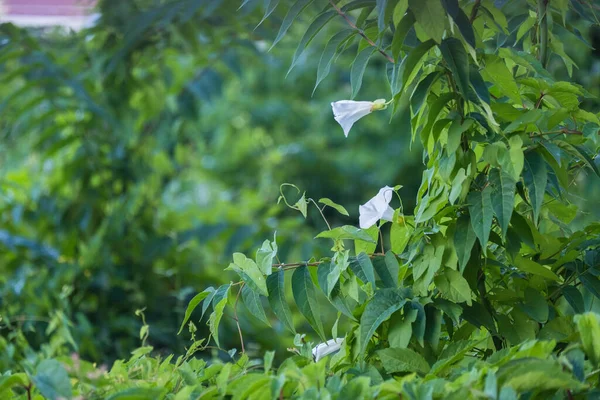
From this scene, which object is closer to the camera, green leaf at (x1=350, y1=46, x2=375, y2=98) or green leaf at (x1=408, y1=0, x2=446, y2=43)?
green leaf at (x1=408, y1=0, x2=446, y2=43)

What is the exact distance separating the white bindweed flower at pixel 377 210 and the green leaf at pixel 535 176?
0.14m

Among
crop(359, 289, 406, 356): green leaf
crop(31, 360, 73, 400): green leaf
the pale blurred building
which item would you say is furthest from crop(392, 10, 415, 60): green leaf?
the pale blurred building

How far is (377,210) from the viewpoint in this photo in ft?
2.21

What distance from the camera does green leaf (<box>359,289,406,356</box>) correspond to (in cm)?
59

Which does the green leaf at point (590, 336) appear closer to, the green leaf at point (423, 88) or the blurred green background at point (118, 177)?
the green leaf at point (423, 88)

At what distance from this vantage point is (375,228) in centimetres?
68

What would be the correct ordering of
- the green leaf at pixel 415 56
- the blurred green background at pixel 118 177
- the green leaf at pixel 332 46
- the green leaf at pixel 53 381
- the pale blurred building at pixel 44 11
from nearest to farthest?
the green leaf at pixel 53 381, the green leaf at pixel 415 56, the green leaf at pixel 332 46, the blurred green background at pixel 118 177, the pale blurred building at pixel 44 11

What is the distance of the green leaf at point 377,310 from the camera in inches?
23.2

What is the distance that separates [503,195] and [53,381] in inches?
15.2

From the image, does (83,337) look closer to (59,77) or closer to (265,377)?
(59,77)

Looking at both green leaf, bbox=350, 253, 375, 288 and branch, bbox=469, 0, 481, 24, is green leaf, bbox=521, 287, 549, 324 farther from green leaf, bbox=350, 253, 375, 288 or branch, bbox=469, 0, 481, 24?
branch, bbox=469, 0, 481, 24

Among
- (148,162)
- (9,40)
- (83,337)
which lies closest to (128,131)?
(148,162)

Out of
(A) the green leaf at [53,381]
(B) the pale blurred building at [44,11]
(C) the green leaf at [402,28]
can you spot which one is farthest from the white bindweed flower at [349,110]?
(B) the pale blurred building at [44,11]

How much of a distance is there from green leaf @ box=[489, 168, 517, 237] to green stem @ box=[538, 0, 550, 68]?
0.23 m
